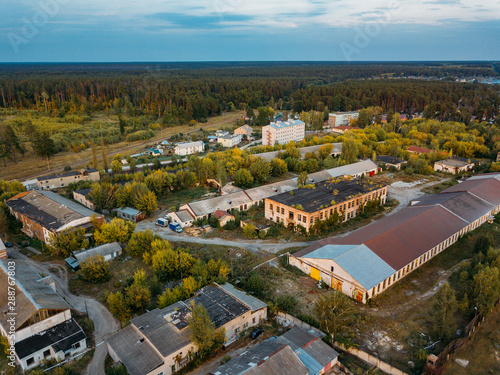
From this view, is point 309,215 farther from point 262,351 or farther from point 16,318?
point 16,318

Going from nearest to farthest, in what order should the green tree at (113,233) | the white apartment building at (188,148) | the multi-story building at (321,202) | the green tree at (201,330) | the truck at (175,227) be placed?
1. the green tree at (201,330)
2. the green tree at (113,233)
3. the multi-story building at (321,202)
4. the truck at (175,227)
5. the white apartment building at (188,148)

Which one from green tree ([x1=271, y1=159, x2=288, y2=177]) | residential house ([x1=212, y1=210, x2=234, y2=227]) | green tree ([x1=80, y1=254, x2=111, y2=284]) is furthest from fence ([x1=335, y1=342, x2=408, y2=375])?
green tree ([x1=271, y1=159, x2=288, y2=177])

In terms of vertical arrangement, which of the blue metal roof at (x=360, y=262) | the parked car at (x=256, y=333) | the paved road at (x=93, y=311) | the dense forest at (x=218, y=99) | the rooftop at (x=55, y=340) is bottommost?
the paved road at (x=93, y=311)

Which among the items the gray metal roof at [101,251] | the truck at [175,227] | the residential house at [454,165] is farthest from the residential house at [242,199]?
the residential house at [454,165]

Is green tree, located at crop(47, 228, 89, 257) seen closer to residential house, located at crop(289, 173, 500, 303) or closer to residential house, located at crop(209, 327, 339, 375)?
residential house, located at crop(289, 173, 500, 303)

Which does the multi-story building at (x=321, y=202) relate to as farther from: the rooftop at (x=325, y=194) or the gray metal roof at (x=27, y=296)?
the gray metal roof at (x=27, y=296)

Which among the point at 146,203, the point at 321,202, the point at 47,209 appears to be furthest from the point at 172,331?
the point at 47,209
